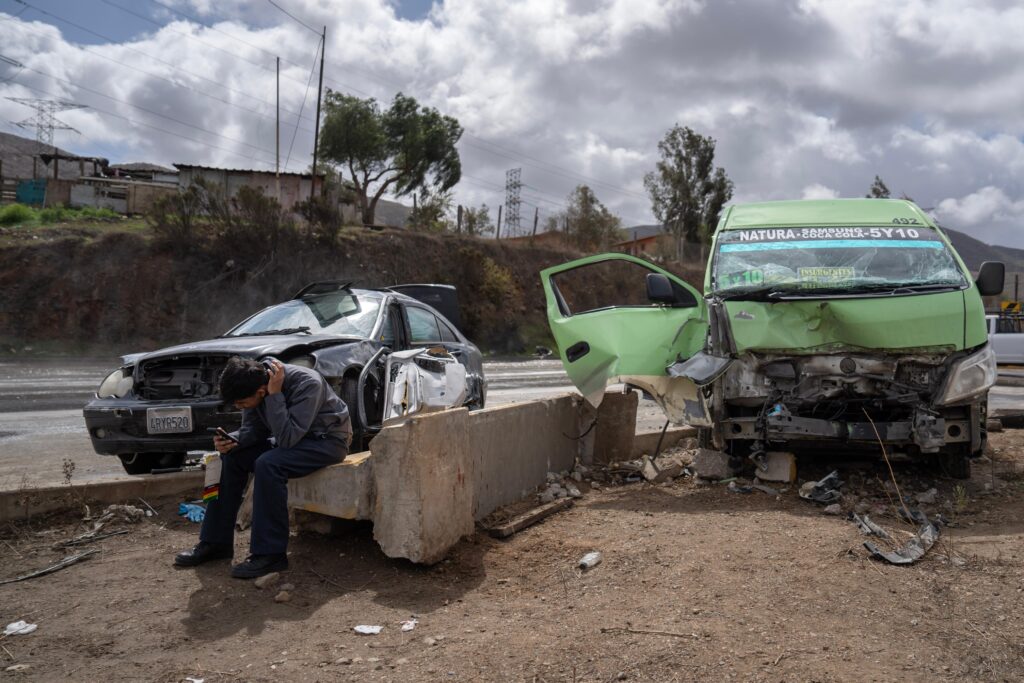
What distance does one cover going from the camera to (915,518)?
18.1 feet

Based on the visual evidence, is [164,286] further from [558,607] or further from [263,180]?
[558,607]

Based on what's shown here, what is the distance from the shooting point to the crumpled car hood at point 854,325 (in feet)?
19.4

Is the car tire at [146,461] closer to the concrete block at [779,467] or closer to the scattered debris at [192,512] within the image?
the scattered debris at [192,512]

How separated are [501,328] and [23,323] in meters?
16.2

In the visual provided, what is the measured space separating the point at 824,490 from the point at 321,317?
14.5ft

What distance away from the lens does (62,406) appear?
1205 cm

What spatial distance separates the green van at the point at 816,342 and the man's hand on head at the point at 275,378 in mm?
3019

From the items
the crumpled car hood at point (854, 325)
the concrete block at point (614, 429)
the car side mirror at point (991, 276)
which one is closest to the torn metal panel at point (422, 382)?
the concrete block at point (614, 429)

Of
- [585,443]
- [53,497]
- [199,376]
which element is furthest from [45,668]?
[585,443]

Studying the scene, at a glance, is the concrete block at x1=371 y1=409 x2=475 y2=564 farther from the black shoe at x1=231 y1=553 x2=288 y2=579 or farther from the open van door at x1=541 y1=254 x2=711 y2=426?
the open van door at x1=541 y1=254 x2=711 y2=426

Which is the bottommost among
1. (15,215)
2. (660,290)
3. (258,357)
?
(258,357)

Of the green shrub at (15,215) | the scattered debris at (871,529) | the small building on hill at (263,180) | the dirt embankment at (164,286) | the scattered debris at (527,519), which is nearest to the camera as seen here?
the scattered debris at (871,529)

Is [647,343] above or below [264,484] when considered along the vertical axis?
above

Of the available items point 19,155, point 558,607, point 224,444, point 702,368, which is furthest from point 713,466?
point 19,155
